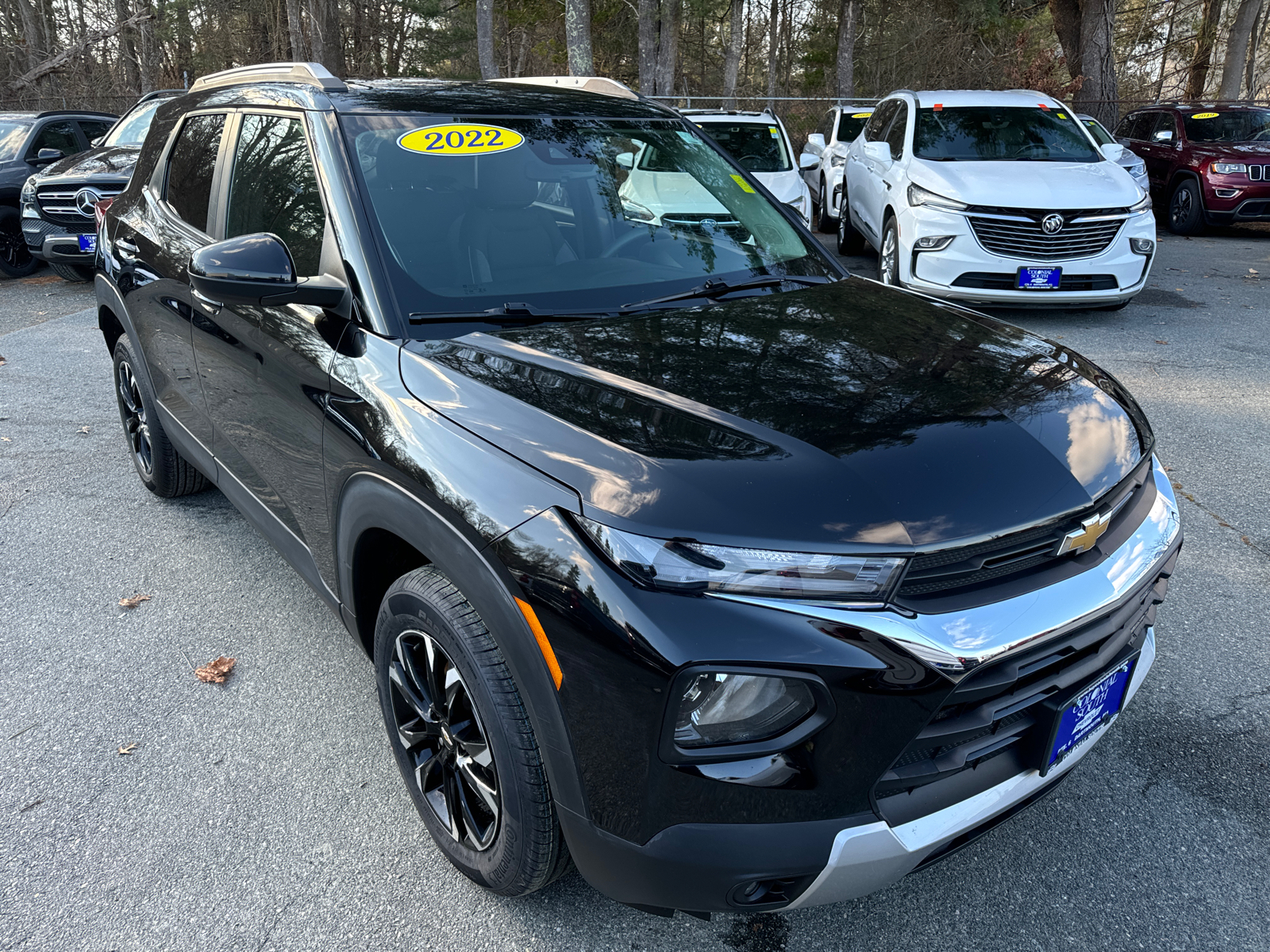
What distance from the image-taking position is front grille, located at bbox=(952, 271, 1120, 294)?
7.15 meters

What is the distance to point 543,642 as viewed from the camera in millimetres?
1770

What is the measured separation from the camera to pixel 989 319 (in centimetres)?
290

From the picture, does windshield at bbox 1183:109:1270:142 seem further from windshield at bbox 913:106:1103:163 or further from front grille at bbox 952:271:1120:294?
front grille at bbox 952:271:1120:294

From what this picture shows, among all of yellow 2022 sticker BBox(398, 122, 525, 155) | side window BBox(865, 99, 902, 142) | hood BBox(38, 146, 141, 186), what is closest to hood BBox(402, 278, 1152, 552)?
yellow 2022 sticker BBox(398, 122, 525, 155)

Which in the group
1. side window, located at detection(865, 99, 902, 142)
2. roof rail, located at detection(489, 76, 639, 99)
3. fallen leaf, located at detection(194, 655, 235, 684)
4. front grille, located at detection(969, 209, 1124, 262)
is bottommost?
fallen leaf, located at detection(194, 655, 235, 684)

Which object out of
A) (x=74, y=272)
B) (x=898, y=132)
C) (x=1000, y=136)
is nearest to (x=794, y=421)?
(x=1000, y=136)

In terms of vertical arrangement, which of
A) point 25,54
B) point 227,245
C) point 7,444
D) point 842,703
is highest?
point 25,54

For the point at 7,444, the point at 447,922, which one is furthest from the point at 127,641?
the point at 7,444

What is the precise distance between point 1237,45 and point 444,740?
2688 centimetres

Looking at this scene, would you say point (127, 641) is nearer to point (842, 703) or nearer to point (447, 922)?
point (447, 922)

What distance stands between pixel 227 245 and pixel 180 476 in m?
2.21

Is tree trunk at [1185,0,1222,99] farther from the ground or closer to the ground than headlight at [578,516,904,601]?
farther from the ground

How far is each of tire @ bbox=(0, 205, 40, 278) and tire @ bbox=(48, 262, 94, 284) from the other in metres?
0.47

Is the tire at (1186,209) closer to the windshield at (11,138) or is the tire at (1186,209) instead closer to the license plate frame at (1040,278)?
the license plate frame at (1040,278)
